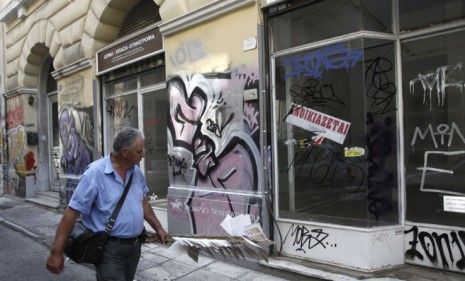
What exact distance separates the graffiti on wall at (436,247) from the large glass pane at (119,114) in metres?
6.26

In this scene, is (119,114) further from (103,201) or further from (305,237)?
(103,201)

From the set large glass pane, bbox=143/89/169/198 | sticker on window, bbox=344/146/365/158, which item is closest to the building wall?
large glass pane, bbox=143/89/169/198

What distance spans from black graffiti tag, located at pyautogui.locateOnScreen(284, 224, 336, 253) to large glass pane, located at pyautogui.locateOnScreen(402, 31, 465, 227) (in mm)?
1000

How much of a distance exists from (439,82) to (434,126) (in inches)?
18.7

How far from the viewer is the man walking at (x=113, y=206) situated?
3834 mm

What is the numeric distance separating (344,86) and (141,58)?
4.77m

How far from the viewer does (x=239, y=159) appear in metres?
7.25

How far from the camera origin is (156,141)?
1012 centimetres

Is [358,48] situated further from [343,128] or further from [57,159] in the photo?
[57,159]

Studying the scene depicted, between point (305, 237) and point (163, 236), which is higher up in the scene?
point (163, 236)

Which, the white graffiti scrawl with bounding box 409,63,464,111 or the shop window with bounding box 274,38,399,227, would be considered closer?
the white graffiti scrawl with bounding box 409,63,464,111

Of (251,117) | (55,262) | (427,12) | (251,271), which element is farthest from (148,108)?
(55,262)

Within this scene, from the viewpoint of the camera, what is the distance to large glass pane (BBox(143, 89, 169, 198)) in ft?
32.1

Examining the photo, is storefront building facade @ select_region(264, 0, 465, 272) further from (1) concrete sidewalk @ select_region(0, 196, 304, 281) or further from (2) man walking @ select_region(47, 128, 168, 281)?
(2) man walking @ select_region(47, 128, 168, 281)
